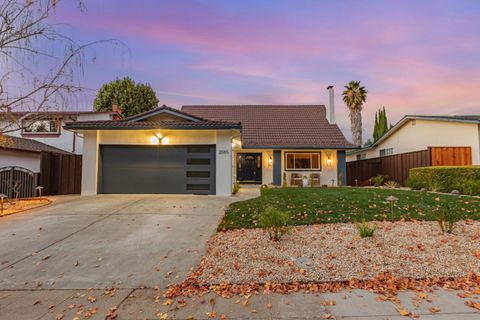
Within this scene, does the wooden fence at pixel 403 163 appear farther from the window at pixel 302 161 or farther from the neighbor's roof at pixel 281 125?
the window at pixel 302 161

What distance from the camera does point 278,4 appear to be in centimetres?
821

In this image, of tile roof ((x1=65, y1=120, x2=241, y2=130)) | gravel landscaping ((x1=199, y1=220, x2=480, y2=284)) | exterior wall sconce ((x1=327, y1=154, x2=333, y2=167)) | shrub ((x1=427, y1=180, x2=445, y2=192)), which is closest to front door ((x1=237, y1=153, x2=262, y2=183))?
exterior wall sconce ((x1=327, y1=154, x2=333, y2=167))

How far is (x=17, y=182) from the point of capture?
9.91 m

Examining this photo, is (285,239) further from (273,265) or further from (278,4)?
(278,4)

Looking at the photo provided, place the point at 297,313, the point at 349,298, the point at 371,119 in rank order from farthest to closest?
1. the point at 371,119
2. the point at 349,298
3. the point at 297,313

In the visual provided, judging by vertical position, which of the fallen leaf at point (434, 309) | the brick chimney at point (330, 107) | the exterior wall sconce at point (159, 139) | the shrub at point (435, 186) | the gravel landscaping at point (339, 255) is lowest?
the fallen leaf at point (434, 309)

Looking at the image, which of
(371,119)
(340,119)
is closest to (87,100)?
(340,119)

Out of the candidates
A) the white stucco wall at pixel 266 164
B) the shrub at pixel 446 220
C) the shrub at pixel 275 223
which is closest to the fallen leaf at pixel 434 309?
the shrub at pixel 275 223

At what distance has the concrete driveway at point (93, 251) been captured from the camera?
3.22 m

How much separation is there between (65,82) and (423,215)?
8.20 metres

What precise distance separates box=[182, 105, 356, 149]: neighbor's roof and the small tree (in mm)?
8420

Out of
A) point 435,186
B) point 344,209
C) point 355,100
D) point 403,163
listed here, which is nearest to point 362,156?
point 355,100

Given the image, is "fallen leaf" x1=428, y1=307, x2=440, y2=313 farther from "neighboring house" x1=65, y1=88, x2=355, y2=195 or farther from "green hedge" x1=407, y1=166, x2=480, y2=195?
"green hedge" x1=407, y1=166, x2=480, y2=195

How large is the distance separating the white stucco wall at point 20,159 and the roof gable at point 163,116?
4.38 m
